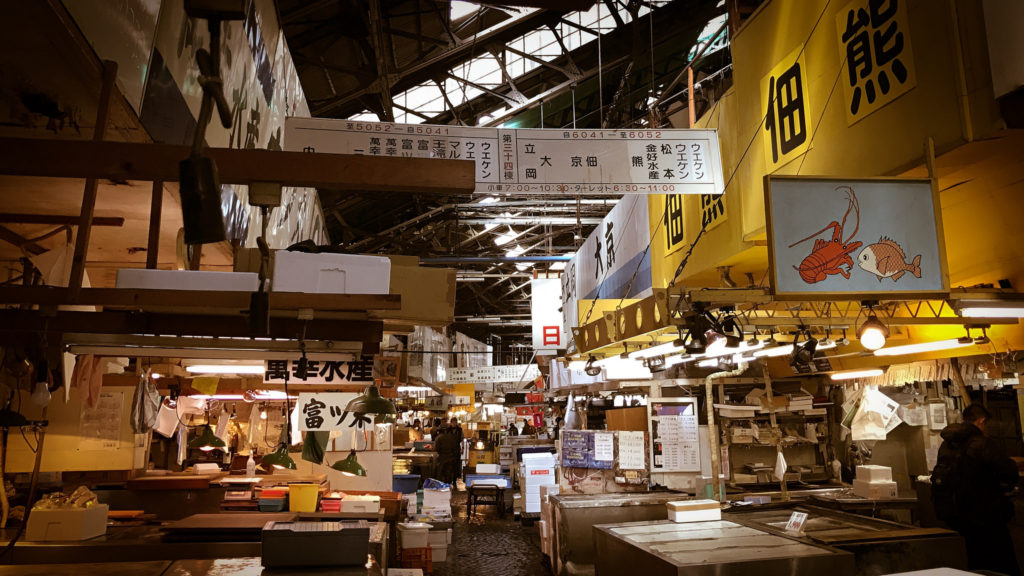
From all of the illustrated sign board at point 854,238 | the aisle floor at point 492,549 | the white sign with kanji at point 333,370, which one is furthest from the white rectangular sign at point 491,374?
the illustrated sign board at point 854,238

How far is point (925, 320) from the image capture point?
6.34 metres

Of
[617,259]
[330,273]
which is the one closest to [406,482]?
[617,259]

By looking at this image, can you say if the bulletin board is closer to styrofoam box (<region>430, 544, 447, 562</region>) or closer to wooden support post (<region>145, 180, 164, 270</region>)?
styrofoam box (<region>430, 544, 447, 562</region>)

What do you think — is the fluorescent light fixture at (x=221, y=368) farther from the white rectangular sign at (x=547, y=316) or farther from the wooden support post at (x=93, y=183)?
the white rectangular sign at (x=547, y=316)

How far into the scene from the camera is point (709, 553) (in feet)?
15.5

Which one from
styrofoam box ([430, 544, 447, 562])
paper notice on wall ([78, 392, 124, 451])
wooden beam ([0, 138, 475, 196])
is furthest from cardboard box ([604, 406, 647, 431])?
wooden beam ([0, 138, 475, 196])

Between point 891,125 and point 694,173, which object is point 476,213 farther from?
point 891,125

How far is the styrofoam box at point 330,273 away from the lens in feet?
10.8

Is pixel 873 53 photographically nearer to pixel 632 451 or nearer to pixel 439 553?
pixel 632 451

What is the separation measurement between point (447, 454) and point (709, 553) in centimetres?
1628

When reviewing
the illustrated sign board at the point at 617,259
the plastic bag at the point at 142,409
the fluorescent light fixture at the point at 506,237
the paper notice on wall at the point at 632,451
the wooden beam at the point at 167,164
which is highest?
the fluorescent light fixture at the point at 506,237

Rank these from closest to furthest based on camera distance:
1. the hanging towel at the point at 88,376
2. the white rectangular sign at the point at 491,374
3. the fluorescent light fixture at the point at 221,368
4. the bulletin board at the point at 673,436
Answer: the hanging towel at the point at 88,376
the fluorescent light fixture at the point at 221,368
the bulletin board at the point at 673,436
the white rectangular sign at the point at 491,374

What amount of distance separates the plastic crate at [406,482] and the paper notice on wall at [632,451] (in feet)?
18.9

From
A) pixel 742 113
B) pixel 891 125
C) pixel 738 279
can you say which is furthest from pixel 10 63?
pixel 738 279
